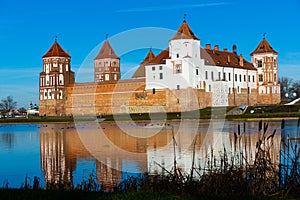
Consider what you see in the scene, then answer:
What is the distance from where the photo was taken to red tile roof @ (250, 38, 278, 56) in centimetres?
4828

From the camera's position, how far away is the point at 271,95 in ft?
155

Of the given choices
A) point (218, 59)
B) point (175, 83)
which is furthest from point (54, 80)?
point (218, 59)

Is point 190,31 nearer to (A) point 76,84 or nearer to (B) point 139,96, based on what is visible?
(B) point 139,96

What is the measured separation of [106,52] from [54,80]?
10.3 meters

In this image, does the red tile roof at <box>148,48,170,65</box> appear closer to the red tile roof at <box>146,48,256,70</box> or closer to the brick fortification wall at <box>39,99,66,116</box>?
the red tile roof at <box>146,48,256,70</box>

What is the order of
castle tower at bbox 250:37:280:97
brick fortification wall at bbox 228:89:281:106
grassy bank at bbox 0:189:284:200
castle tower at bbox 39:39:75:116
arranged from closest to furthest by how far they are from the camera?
grassy bank at bbox 0:189:284:200 → brick fortification wall at bbox 228:89:281:106 → castle tower at bbox 250:37:280:97 → castle tower at bbox 39:39:75:116

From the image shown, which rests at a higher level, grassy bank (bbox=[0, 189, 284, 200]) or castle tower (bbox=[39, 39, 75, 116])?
castle tower (bbox=[39, 39, 75, 116])

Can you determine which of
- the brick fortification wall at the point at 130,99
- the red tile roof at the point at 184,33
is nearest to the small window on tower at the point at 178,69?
the brick fortification wall at the point at 130,99

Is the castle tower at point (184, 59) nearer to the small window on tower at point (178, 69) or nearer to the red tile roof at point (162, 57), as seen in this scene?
the small window on tower at point (178, 69)

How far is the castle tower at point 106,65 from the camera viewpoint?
2287 inches

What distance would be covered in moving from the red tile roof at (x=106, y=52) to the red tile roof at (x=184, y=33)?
63.7 ft

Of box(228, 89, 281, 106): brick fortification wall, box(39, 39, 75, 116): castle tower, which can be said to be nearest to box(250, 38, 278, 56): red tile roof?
box(228, 89, 281, 106): brick fortification wall

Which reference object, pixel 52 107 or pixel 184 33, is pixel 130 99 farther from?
pixel 52 107

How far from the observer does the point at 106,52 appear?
59531 millimetres
